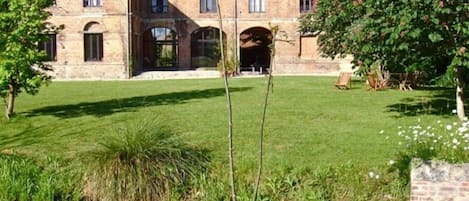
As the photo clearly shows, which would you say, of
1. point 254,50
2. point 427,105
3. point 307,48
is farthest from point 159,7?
point 427,105

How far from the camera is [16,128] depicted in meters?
10.9

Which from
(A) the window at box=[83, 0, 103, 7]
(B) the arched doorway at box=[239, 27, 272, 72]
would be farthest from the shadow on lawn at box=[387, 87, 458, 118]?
(A) the window at box=[83, 0, 103, 7]

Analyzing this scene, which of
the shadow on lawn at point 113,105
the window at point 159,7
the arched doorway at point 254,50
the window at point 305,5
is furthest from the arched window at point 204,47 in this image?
the shadow on lawn at point 113,105

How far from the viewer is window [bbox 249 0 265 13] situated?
122 feet

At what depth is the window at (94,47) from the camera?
3316cm

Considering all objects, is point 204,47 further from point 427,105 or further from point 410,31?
point 410,31

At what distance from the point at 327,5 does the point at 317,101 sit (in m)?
3.83

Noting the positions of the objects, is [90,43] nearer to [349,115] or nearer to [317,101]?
[317,101]

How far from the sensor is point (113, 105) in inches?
581

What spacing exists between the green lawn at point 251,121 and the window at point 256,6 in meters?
19.2

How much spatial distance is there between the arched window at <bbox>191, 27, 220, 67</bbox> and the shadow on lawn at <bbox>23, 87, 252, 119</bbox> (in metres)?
19.8

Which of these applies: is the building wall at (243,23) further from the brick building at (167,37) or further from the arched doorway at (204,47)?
the arched doorway at (204,47)

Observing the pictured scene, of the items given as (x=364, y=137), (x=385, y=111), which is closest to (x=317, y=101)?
(x=385, y=111)

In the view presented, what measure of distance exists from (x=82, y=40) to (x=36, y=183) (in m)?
27.0
